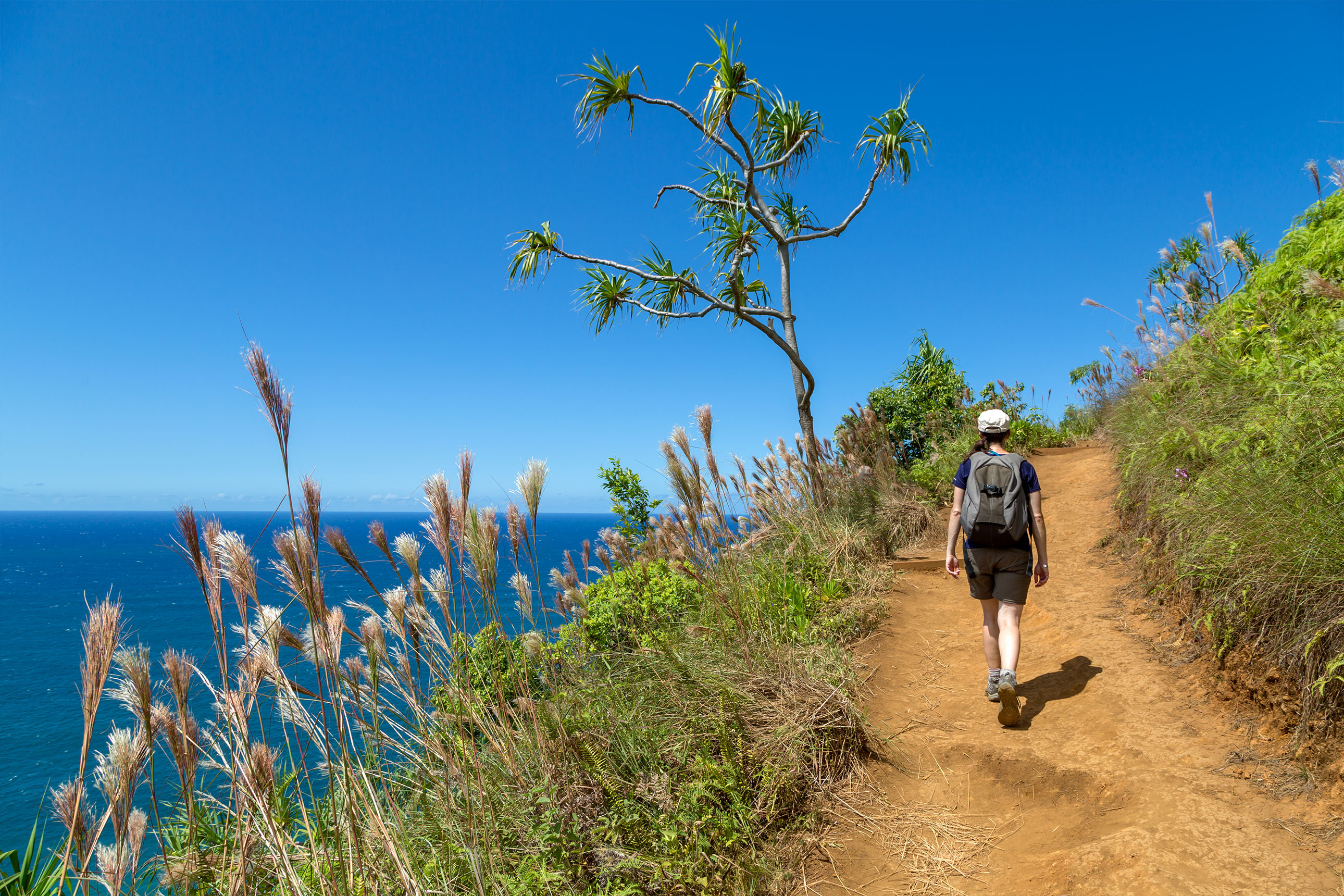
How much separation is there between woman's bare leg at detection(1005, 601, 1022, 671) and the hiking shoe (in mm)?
114

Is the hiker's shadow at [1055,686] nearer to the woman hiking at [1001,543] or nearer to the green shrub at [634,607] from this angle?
the woman hiking at [1001,543]

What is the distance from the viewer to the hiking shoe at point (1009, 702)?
350 centimetres

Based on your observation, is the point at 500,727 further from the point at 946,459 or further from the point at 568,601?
the point at 946,459

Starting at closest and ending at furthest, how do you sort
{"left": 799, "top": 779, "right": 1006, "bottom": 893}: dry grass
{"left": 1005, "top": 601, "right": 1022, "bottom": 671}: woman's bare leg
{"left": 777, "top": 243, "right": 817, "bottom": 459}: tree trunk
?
{"left": 799, "top": 779, "right": 1006, "bottom": 893}: dry grass < {"left": 1005, "top": 601, "right": 1022, "bottom": 671}: woman's bare leg < {"left": 777, "top": 243, "right": 817, "bottom": 459}: tree trunk

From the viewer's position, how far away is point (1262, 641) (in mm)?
2951

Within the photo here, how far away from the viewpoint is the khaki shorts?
375 cm

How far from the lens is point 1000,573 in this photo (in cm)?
381

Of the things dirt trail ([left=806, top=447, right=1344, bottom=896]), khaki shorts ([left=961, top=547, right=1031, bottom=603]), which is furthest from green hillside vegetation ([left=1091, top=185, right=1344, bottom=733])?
khaki shorts ([left=961, top=547, right=1031, bottom=603])

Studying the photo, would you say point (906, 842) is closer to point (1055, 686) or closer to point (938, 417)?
point (1055, 686)

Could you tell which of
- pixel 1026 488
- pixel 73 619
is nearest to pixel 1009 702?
pixel 1026 488

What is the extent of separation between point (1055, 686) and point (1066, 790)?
3.86 feet

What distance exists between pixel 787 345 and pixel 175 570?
111442 millimetres

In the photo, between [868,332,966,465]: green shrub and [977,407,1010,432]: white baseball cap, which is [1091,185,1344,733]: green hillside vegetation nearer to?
[977,407,1010,432]: white baseball cap

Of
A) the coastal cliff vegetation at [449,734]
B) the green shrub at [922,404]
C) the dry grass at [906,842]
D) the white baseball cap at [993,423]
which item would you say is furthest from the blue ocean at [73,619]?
the green shrub at [922,404]
